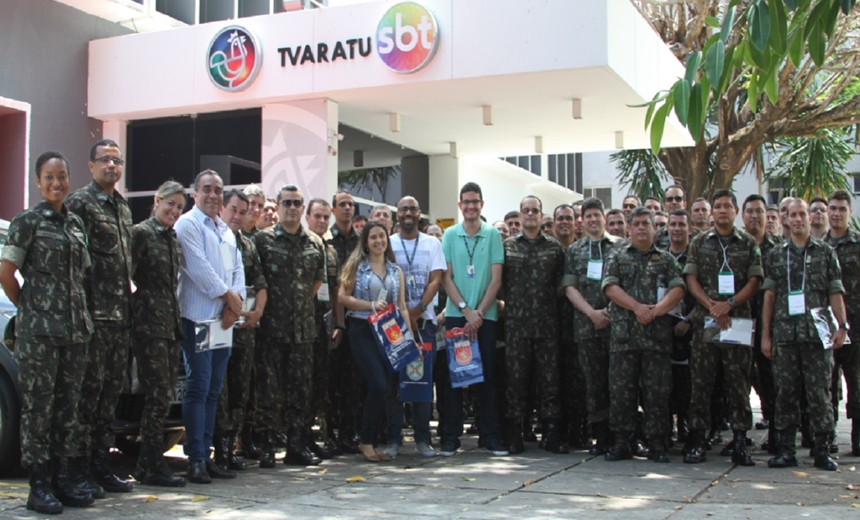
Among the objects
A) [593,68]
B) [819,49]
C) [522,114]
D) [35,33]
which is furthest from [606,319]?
[35,33]

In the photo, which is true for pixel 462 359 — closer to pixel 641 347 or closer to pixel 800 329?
pixel 641 347

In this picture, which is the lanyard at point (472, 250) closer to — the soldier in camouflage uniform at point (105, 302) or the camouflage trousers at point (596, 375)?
the camouflage trousers at point (596, 375)

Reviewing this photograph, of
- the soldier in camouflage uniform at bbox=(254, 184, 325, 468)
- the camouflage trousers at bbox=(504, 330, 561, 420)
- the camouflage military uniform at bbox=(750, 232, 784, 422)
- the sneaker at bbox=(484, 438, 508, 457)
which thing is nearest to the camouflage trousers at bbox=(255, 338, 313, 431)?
the soldier in camouflage uniform at bbox=(254, 184, 325, 468)

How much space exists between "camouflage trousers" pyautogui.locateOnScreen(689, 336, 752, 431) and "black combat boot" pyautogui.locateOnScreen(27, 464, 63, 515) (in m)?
4.43

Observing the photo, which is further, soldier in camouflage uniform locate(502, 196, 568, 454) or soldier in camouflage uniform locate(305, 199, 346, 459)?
soldier in camouflage uniform locate(502, 196, 568, 454)

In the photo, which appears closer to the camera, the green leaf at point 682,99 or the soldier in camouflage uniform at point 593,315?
the green leaf at point 682,99

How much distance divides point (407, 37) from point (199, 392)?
281 inches

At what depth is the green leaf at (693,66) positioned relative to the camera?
354cm

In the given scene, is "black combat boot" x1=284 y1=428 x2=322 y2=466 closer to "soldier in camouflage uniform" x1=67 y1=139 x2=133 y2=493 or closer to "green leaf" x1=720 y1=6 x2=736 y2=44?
"soldier in camouflage uniform" x1=67 y1=139 x2=133 y2=493

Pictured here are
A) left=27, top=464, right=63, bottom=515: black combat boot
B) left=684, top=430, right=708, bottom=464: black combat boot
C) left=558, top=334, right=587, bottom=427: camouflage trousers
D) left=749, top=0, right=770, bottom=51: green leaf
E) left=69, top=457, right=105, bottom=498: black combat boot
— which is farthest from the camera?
left=558, top=334, right=587, bottom=427: camouflage trousers

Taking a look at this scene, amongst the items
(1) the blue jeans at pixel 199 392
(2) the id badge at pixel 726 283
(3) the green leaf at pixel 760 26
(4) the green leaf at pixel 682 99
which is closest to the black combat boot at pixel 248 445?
(1) the blue jeans at pixel 199 392

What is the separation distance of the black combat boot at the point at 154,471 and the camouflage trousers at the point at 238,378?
659mm

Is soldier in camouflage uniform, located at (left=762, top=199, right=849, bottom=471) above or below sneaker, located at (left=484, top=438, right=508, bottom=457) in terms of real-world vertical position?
above

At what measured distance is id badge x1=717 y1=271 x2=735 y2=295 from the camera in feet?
22.9
